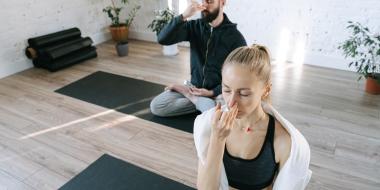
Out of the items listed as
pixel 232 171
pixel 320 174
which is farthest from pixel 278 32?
pixel 232 171

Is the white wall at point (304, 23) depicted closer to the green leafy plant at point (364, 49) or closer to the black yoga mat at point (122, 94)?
the green leafy plant at point (364, 49)

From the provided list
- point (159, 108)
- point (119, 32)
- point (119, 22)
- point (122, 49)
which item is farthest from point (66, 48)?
point (159, 108)

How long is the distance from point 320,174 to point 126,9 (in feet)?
11.7

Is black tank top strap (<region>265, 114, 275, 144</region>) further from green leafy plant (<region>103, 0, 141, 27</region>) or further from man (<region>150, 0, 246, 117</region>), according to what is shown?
green leafy plant (<region>103, 0, 141, 27</region>)

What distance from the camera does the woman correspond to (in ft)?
3.17

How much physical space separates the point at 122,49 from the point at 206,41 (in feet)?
6.46

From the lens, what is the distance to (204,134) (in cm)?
109

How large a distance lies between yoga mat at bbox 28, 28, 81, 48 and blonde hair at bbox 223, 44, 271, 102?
3022 millimetres

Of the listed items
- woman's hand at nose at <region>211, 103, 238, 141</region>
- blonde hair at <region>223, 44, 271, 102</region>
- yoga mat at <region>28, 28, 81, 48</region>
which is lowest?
yoga mat at <region>28, 28, 81, 48</region>

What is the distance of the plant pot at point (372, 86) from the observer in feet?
8.73

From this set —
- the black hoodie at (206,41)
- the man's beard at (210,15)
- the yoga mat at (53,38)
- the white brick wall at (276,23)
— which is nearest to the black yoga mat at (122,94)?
the black hoodie at (206,41)

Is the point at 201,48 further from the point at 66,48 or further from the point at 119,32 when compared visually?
the point at 119,32

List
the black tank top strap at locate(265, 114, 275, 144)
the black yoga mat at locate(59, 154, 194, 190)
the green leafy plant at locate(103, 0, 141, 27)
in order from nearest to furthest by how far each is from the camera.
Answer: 1. the black tank top strap at locate(265, 114, 275, 144)
2. the black yoga mat at locate(59, 154, 194, 190)
3. the green leafy plant at locate(103, 0, 141, 27)

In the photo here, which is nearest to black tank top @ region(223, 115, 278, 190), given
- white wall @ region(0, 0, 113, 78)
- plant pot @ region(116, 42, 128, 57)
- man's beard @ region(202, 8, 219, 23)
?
man's beard @ region(202, 8, 219, 23)
